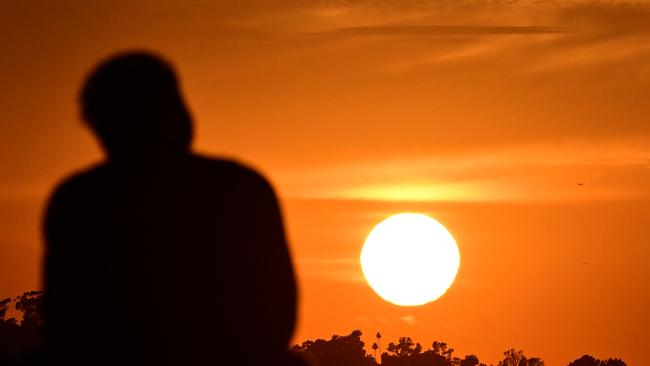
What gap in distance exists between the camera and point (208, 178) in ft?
19.8

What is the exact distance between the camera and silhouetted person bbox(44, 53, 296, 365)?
5.86 metres

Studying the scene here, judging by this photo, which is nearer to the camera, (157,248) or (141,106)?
(157,248)

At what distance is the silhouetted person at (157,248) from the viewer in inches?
231

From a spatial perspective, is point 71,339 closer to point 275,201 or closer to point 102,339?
point 102,339

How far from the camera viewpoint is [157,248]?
5945 mm

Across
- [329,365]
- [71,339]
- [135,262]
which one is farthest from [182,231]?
[329,365]

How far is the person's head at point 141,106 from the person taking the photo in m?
6.01

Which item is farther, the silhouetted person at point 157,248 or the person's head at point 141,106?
the person's head at point 141,106

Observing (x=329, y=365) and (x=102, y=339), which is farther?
(x=329, y=365)

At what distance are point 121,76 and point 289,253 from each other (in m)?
1.02

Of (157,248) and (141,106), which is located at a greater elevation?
(141,106)

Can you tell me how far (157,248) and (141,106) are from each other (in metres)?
0.60

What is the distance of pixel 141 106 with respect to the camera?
19.8 feet

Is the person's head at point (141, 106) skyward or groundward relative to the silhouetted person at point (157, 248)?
skyward
